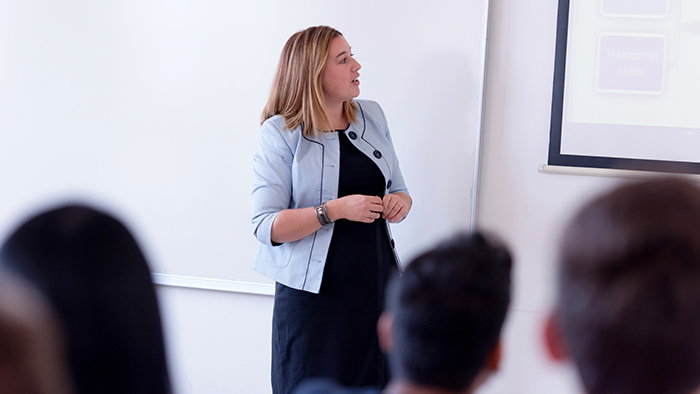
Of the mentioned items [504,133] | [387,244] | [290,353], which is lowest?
[290,353]

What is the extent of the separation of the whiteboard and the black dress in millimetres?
461

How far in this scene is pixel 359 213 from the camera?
5.55 ft

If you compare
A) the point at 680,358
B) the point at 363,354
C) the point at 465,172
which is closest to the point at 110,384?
the point at 680,358

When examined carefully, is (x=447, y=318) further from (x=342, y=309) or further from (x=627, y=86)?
(x=627, y=86)

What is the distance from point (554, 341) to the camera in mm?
692

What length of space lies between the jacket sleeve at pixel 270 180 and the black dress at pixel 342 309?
0.18m

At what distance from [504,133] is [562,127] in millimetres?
212

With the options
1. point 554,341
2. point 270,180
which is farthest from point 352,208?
point 554,341

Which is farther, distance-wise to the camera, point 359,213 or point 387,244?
point 387,244

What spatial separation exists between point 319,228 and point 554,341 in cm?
110

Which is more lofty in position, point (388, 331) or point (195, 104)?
point (195, 104)

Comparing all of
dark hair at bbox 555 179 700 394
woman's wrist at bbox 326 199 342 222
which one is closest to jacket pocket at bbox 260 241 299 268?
woman's wrist at bbox 326 199 342 222

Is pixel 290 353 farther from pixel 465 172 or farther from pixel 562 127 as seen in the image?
pixel 562 127

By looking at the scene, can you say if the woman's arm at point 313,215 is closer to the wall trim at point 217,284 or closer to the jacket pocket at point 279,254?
the jacket pocket at point 279,254
